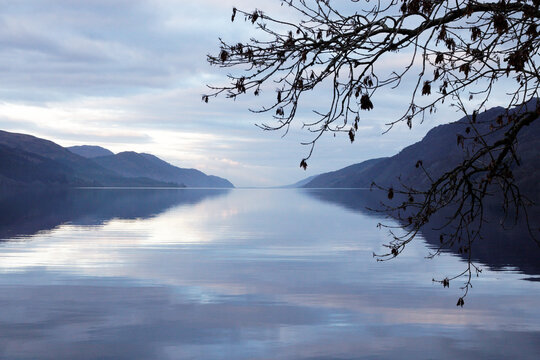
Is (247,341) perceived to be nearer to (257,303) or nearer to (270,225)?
(257,303)

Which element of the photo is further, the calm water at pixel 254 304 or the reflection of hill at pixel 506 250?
the reflection of hill at pixel 506 250

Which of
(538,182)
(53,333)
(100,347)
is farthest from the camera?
(538,182)

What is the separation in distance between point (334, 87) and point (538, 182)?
20278 cm

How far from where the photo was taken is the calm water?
1673 centimetres

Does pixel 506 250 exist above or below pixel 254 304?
above

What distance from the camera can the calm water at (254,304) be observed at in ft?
54.9

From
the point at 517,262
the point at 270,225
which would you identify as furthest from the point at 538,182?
the point at 517,262

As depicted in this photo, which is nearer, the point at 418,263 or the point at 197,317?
the point at 197,317

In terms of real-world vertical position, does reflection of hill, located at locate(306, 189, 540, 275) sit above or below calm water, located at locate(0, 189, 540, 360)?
above

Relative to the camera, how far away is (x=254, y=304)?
2286cm

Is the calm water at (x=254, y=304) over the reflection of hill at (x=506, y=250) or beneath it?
beneath

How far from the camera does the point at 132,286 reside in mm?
26453

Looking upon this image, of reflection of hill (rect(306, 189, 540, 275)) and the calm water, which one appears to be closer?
the calm water

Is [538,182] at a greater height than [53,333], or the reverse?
[538,182]
